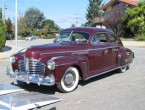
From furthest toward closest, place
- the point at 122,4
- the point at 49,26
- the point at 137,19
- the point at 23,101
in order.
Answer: the point at 49,26
the point at 122,4
the point at 137,19
the point at 23,101

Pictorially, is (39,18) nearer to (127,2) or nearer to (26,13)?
(26,13)

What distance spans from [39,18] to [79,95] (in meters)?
101

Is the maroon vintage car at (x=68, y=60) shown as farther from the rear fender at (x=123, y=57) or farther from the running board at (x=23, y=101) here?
the running board at (x=23, y=101)

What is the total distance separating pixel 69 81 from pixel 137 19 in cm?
3357

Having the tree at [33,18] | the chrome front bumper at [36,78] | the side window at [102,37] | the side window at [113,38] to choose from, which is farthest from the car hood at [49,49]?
the tree at [33,18]

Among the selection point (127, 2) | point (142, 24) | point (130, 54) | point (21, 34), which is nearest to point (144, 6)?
→ point (142, 24)

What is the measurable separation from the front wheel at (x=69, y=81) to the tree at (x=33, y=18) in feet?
314

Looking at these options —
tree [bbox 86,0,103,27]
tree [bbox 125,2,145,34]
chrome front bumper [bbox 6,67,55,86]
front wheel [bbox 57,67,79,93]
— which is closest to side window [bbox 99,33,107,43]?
front wheel [bbox 57,67,79,93]

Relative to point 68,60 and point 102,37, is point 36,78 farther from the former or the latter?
point 102,37

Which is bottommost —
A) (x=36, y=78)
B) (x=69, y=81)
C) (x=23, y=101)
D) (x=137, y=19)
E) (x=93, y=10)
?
(x=23, y=101)

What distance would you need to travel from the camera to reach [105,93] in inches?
317

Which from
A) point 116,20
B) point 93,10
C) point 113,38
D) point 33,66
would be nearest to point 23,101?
point 33,66

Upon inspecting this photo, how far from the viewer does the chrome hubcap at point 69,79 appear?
8.09 metres

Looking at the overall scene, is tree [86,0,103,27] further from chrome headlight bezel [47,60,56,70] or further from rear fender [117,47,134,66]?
chrome headlight bezel [47,60,56,70]
